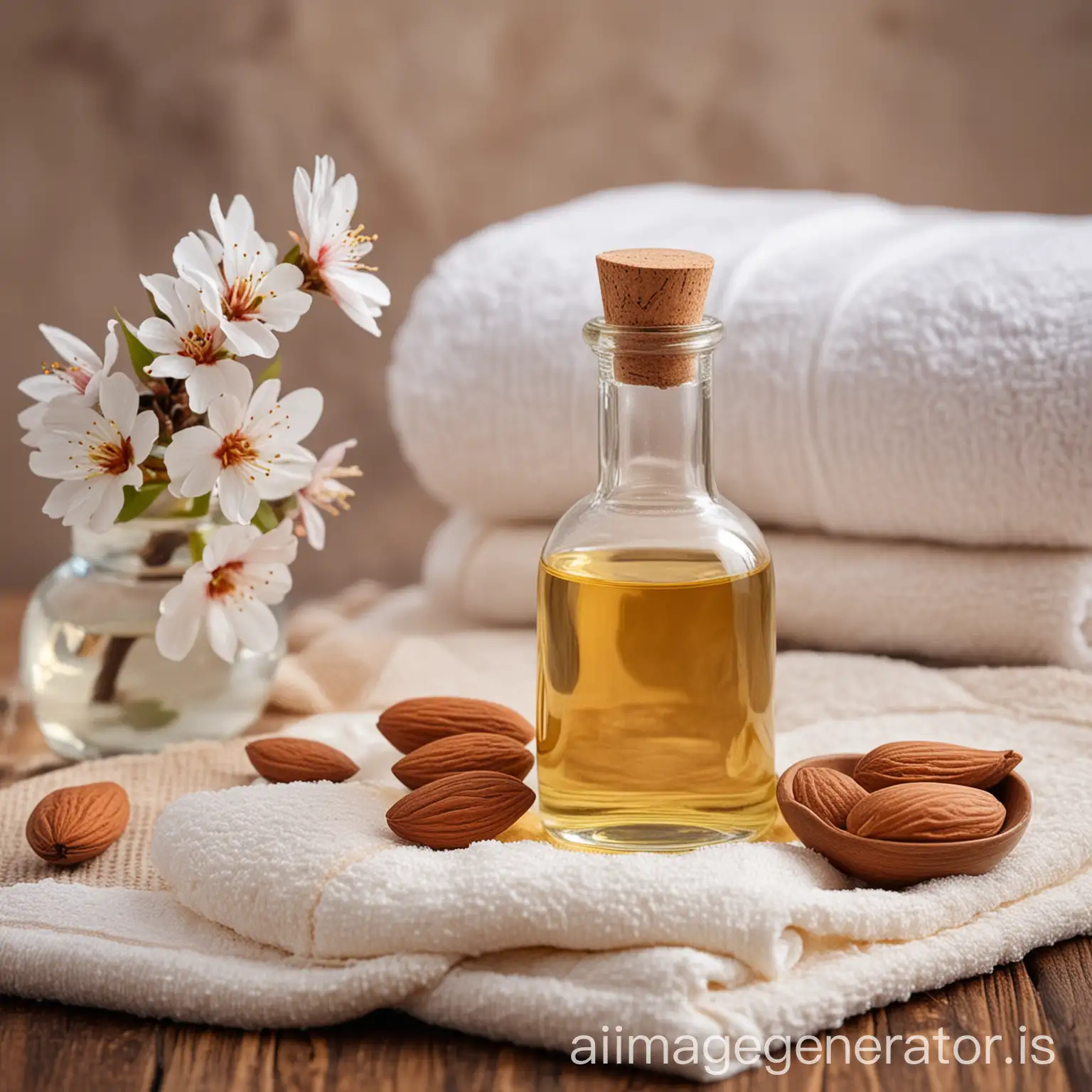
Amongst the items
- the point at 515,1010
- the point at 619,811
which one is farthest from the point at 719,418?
the point at 515,1010

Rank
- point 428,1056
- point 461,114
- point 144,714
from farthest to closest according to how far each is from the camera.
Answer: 1. point 461,114
2. point 144,714
3. point 428,1056

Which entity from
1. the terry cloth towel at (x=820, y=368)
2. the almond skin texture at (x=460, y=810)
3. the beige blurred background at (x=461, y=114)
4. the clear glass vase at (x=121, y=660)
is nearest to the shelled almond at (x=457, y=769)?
the almond skin texture at (x=460, y=810)

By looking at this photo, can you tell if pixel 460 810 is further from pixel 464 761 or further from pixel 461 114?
pixel 461 114

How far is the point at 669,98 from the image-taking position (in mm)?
1115

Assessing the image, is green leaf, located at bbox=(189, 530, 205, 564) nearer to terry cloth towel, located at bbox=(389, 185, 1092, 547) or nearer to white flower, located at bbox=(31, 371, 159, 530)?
white flower, located at bbox=(31, 371, 159, 530)

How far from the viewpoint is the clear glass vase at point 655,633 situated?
531 millimetres

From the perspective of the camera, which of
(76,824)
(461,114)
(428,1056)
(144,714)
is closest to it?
(428,1056)

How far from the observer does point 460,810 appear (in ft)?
1.73

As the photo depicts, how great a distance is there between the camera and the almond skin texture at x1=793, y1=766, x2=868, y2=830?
527mm

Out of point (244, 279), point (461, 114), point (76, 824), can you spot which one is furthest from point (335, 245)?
point (461, 114)

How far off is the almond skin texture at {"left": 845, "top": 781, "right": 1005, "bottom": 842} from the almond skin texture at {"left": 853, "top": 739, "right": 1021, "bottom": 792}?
23 mm

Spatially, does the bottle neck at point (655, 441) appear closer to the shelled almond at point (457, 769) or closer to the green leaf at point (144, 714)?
the shelled almond at point (457, 769)

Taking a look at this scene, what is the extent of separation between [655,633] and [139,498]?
0.23m

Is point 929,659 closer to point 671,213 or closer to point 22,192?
point 671,213
